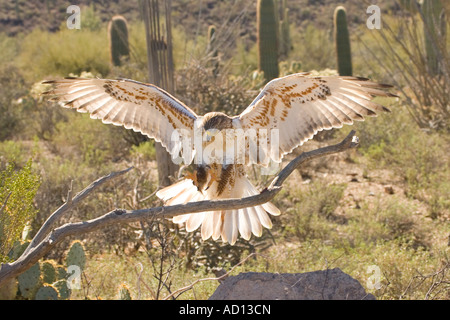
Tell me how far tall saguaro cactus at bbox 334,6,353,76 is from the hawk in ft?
42.5

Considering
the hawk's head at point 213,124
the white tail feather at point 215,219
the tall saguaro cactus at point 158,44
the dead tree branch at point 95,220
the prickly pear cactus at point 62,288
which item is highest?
the tall saguaro cactus at point 158,44

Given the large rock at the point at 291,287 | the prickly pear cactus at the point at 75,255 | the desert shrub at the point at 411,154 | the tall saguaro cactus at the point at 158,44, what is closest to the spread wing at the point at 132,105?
the prickly pear cactus at the point at 75,255

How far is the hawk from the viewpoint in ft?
15.6

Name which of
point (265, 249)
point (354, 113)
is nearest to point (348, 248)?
point (265, 249)

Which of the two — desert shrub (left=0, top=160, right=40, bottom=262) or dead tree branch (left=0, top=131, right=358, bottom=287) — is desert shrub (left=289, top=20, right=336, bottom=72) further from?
dead tree branch (left=0, top=131, right=358, bottom=287)

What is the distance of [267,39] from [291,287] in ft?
40.4

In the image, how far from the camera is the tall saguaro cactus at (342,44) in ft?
57.3

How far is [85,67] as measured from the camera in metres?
18.5

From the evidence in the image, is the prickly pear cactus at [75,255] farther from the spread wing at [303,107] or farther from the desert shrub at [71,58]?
the desert shrub at [71,58]

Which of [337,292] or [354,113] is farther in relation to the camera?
[354,113]

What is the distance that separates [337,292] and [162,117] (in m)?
2.11

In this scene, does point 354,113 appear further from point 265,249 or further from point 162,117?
point 265,249

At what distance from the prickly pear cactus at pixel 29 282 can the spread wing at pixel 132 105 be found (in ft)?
4.41
